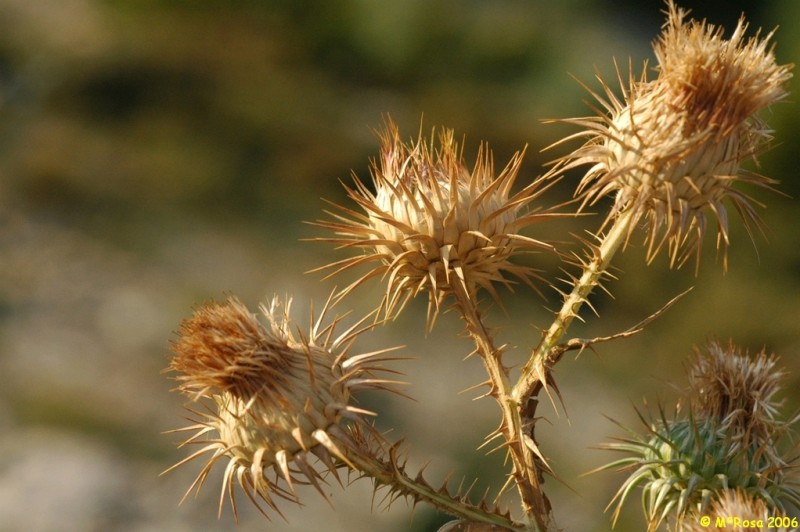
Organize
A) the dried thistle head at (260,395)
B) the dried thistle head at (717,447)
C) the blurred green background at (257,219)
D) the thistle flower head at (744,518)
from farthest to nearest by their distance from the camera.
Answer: the blurred green background at (257,219) < the dried thistle head at (717,447) < the dried thistle head at (260,395) < the thistle flower head at (744,518)

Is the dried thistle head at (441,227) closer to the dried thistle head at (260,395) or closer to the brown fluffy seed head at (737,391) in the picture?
the dried thistle head at (260,395)

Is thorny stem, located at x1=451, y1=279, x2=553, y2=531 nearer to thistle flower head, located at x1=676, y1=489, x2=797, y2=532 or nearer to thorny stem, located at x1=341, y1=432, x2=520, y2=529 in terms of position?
thorny stem, located at x1=341, y1=432, x2=520, y2=529

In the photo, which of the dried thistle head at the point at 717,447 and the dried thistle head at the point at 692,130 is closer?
the dried thistle head at the point at 692,130

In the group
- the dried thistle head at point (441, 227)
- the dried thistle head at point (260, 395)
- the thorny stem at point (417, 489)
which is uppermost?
the dried thistle head at point (441, 227)

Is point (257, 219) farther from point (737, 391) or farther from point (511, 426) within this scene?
point (511, 426)

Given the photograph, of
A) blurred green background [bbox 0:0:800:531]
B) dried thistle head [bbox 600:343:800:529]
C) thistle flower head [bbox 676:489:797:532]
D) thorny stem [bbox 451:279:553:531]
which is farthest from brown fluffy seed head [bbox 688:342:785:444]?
blurred green background [bbox 0:0:800:531]

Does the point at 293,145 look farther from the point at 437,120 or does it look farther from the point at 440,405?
the point at 440,405

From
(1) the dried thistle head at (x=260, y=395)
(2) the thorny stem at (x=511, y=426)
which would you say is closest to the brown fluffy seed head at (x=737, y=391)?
(2) the thorny stem at (x=511, y=426)
